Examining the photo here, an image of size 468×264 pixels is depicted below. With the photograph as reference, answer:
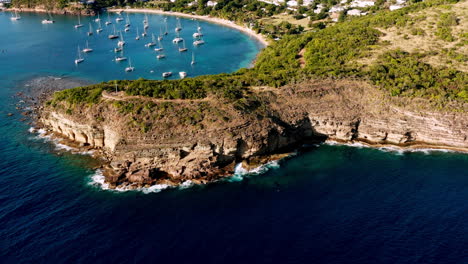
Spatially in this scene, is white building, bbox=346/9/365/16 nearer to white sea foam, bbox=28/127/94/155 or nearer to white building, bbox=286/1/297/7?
white building, bbox=286/1/297/7

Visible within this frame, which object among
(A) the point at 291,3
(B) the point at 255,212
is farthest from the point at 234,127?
(A) the point at 291,3

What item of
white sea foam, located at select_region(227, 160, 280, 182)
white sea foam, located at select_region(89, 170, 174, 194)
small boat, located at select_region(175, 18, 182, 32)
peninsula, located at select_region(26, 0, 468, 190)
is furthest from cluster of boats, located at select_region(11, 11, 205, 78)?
white sea foam, located at select_region(89, 170, 174, 194)

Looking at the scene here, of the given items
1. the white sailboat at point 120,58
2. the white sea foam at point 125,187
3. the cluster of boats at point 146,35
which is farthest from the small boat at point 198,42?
the white sea foam at point 125,187

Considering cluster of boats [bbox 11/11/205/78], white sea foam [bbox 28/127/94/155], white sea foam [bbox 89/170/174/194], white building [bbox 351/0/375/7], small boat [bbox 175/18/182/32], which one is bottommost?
white sea foam [bbox 89/170/174/194]

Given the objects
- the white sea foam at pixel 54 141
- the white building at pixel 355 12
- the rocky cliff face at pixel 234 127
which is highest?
the white building at pixel 355 12

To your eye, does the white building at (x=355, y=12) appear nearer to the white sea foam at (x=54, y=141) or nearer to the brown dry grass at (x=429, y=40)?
the brown dry grass at (x=429, y=40)

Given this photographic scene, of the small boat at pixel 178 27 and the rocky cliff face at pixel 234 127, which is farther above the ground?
the small boat at pixel 178 27

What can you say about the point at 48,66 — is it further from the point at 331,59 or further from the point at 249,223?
the point at 249,223
